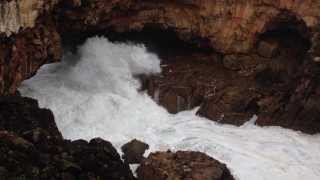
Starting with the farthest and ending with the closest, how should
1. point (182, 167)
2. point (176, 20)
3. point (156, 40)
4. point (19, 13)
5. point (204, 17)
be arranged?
point (156, 40)
point (176, 20)
point (204, 17)
point (19, 13)
point (182, 167)

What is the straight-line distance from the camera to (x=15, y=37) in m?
24.9

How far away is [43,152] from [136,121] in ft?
22.5

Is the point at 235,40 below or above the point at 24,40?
below

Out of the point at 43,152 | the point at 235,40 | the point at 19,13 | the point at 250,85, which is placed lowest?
the point at 250,85

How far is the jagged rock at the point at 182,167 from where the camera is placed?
23.1 metres

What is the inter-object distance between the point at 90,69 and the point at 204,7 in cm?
577

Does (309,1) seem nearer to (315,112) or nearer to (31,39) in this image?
(315,112)

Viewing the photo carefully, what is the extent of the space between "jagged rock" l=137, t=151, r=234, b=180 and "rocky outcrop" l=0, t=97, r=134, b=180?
80 cm

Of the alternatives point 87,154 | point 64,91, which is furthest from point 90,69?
point 87,154

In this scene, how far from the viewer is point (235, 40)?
3050 cm

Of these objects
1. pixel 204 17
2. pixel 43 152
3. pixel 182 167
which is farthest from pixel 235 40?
pixel 43 152

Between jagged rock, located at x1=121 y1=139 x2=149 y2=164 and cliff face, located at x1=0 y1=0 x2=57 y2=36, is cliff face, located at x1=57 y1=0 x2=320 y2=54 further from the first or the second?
jagged rock, located at x1=121 y1=139 x2=149 y2=164

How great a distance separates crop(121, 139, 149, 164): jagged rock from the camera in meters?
25.1

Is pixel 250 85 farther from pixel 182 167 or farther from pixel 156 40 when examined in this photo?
pixel 182 167
